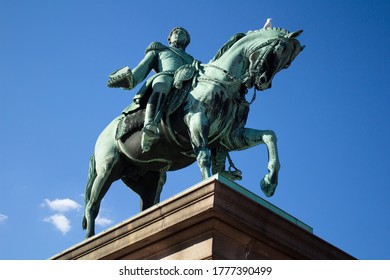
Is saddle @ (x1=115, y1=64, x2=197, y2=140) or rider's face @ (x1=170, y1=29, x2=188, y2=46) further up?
rider's face @ (x1=170, y1=29, x2=188, y2=46)

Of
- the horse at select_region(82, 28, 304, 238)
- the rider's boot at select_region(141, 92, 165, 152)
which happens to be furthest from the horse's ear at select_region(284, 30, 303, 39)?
the rider's boot at select_region(141, 92, 165, 152)

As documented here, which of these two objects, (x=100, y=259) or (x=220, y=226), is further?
(x=100, y=259)

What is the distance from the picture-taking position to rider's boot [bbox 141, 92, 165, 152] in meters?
11.8

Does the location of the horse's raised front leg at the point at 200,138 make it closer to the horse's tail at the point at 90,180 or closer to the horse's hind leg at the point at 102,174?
the horse's hind leg at the point at 102,174

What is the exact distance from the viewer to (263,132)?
11.7 meters

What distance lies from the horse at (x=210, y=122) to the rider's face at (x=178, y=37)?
4.53ft

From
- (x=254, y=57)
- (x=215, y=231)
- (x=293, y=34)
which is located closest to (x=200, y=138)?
(x=254, y=57)

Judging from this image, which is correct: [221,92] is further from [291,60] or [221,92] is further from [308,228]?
[308,228]

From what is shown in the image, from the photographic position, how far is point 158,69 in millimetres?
13422

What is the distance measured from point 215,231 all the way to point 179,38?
5939mm

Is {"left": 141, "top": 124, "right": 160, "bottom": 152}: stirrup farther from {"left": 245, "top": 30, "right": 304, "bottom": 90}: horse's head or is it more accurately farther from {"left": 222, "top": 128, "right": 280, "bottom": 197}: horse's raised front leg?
{"left": 245, "top": 30, "right": 304, "bottom": 90}: horse's head
